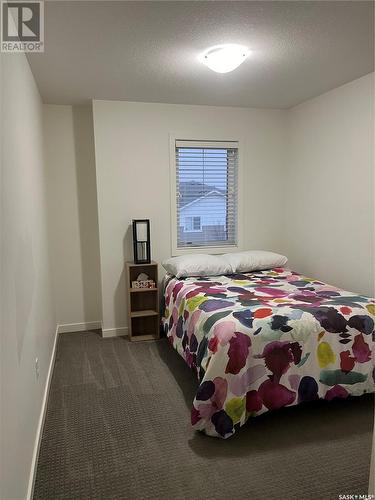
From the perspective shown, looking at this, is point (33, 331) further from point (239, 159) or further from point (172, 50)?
point (239, 159)

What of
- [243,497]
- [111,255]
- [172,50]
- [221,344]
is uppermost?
[172,50]

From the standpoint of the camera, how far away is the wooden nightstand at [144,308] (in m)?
3.84

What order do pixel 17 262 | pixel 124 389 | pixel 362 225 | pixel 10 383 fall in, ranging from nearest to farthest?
pixel 10 383 → pixel 17 262 → pixel 124 389 → pixel 362 225

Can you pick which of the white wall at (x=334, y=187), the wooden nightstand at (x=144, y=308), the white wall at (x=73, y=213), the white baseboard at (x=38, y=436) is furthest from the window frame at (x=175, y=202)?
the white baseboard at (x=38, y=436)

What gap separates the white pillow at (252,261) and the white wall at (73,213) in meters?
1.52

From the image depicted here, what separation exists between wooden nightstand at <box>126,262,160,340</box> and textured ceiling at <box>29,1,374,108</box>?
1.75 m

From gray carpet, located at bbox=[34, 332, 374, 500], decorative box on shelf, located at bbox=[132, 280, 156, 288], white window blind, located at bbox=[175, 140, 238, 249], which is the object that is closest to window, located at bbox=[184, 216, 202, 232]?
white window blind, located at bbox=[175, 140, 238, 249]

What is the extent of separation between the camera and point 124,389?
287 centimetres

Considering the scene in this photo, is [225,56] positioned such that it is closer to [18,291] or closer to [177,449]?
[18,291]

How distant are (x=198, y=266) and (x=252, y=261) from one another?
0.61 m

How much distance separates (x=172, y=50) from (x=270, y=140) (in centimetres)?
211

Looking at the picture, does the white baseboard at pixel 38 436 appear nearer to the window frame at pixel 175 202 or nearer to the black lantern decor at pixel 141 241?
the black lantern decor at pixel 141 241

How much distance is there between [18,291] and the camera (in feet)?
5.90

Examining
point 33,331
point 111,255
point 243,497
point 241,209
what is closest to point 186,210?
point 241,209
